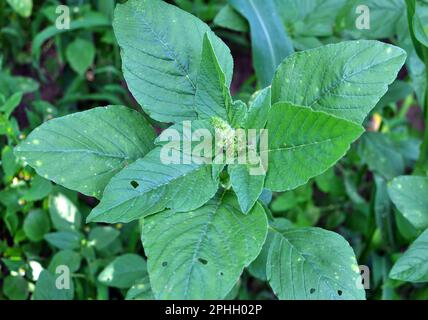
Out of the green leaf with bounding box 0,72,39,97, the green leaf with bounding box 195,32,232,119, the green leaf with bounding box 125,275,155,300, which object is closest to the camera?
the green leaf with bounding box 195,32,232,119

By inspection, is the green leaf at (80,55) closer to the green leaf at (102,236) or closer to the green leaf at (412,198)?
the green leaf at (102,236)

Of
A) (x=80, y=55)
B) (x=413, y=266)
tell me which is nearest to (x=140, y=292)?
(x=413, y=266)

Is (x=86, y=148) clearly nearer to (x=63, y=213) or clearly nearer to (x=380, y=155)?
(x=63, y=213)

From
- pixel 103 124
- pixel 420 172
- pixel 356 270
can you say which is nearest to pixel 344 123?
pixel 356 270

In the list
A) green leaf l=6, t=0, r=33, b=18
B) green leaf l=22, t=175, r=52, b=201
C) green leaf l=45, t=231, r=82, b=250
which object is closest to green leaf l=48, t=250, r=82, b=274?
green leaf l=45, t=231, r=82, b=250

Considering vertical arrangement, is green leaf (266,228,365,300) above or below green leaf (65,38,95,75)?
below

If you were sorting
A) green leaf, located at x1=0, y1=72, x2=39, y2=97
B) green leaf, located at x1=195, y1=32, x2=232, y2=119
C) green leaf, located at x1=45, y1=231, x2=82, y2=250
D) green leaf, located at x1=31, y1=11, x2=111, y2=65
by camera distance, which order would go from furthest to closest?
green leaf, located at x1=31, y1=11, x2=111, y2=65 → green leaf, located at x1=0, y1=72, x2=39, y2=97 → green leaf, located at x1=45, y1=231, x2=82, y2=250 → green leaf, located at x1=195, y1=32, x2=232, y2=119

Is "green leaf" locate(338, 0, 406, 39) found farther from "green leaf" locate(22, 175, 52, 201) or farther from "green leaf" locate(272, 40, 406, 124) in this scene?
"green leaf" locate(22, 175, 52, 201)
